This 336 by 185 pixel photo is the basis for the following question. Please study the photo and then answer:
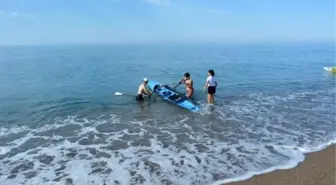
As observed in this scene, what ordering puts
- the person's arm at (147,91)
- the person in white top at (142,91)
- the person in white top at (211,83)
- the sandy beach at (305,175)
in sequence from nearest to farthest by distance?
1. the sandy beach at (305,175)
2. the person in white top at (211,83)
3. the person in white top at (142,91)
4. the person's arm at (147,91)

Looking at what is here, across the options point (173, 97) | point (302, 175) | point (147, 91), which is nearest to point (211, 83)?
point (173, 97)

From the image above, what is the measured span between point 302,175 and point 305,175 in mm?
83

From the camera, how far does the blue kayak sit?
1736cm

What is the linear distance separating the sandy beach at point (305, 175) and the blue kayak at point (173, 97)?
8.13 meters

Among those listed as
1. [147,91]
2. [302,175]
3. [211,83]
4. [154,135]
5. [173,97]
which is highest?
[211,83]

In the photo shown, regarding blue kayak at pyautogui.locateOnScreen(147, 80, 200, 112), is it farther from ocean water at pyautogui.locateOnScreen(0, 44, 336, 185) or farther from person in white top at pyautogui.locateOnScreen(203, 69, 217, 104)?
person in white top at pyautogui.locateOnScreen(203, 69, 217, 104)

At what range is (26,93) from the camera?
75.9ft

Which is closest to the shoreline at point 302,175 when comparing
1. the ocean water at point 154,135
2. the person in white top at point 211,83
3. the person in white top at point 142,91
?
the ocean water at point 154,135

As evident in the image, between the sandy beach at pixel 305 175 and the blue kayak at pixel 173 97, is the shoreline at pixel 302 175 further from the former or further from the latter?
the blue kayak at pixel 173 97

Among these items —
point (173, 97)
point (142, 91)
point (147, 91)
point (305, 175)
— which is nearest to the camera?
point (305, 175)

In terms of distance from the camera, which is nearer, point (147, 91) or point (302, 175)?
point (302, 175)

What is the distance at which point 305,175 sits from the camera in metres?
8.76

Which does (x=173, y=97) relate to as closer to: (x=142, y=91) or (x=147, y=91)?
(x=147, y=91)

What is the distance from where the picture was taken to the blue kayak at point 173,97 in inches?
683
